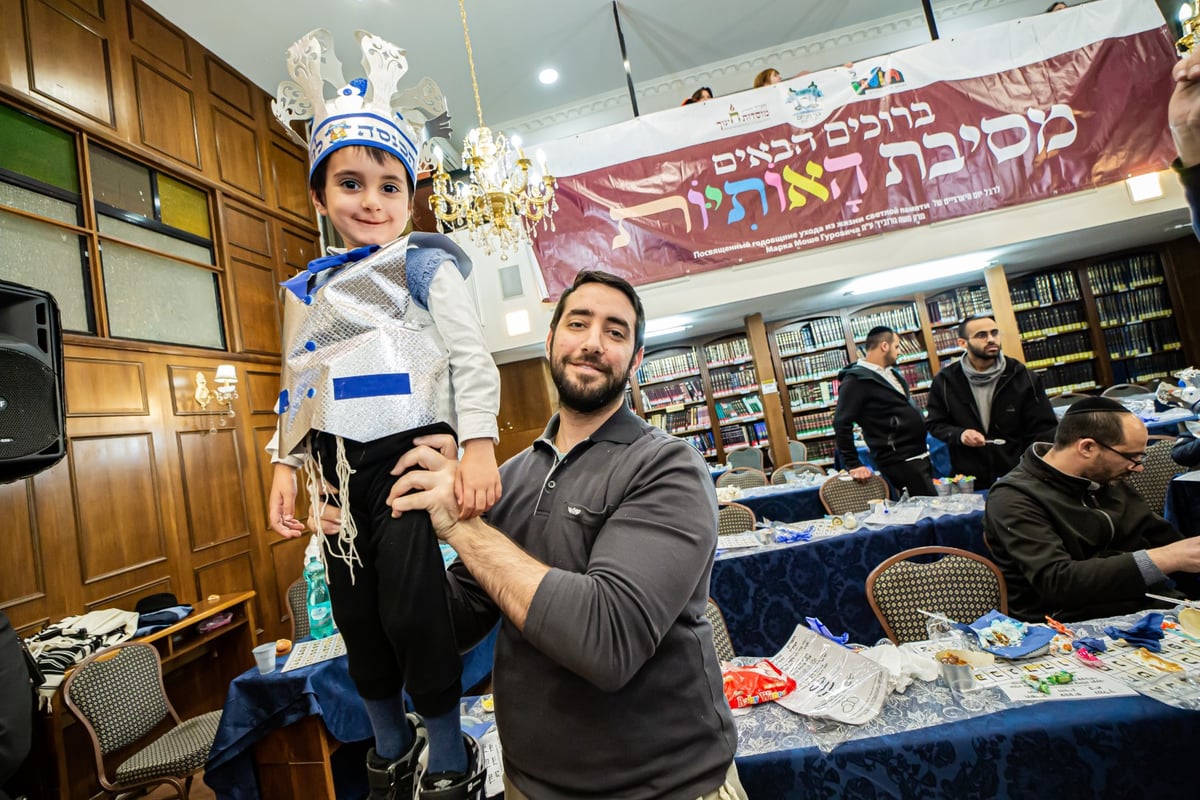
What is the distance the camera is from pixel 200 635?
12.4ft

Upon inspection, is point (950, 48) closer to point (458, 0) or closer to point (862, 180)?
point (862, 180)

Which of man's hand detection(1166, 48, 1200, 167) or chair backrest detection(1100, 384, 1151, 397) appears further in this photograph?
chair backrest detection(1100, 384, 1151, 397)

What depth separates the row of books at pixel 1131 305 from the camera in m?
6.75

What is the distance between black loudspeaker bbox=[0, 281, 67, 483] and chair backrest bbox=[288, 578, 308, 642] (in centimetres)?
244

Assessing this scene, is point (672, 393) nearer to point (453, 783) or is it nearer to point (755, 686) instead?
point (755, 686)

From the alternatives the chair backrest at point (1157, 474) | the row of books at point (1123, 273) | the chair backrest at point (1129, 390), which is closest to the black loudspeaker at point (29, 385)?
the chair backrest at point (1157, 474)

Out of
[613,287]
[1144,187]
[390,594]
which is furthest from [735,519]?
[1144,187]

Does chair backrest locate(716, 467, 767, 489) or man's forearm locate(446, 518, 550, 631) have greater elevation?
man's forearm locate(446, 518, 550, 631)

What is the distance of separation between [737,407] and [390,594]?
7.09 meters

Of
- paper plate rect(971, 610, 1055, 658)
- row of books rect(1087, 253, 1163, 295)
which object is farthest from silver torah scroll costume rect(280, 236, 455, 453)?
row of books rect(1087, 253, 1163, 295)

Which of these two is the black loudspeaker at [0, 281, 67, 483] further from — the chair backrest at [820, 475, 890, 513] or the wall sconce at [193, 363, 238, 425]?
the chair backrest at [820, 475, 890, 513]

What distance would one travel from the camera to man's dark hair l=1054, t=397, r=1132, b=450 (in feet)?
6.15

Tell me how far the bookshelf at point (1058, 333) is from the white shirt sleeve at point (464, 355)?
8065mm

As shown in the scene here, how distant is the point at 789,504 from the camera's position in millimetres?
4211
